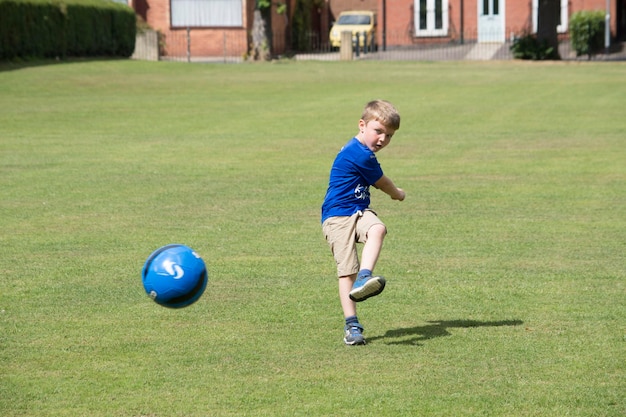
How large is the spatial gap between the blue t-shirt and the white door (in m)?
49.9

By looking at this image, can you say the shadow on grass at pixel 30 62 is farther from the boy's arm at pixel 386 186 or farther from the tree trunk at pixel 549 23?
the boy's arm at pixel 386 186

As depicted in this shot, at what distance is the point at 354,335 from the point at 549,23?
39796 mm

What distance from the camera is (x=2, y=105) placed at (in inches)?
1033

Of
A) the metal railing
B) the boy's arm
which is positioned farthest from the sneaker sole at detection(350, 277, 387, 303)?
the metal railing

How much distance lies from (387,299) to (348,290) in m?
1.17

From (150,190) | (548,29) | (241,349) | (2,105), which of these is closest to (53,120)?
(2,105)

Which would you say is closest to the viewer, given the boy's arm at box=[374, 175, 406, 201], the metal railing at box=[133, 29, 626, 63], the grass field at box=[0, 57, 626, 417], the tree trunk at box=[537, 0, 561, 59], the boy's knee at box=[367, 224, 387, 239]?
the grass field at box=[0, 57, 626, 417]

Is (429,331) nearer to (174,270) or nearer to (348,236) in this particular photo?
(348,236)

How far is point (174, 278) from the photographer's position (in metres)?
6.66

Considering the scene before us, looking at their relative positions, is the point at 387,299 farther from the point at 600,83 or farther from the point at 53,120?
the point at 600,83

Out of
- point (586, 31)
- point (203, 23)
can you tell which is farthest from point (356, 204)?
point (203, 23)

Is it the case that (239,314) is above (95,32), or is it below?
below

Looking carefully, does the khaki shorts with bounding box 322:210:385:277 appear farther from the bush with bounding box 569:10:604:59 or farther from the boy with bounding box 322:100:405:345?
the bush with bounding box 569:10:604:59

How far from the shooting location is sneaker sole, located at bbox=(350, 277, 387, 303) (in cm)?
669
